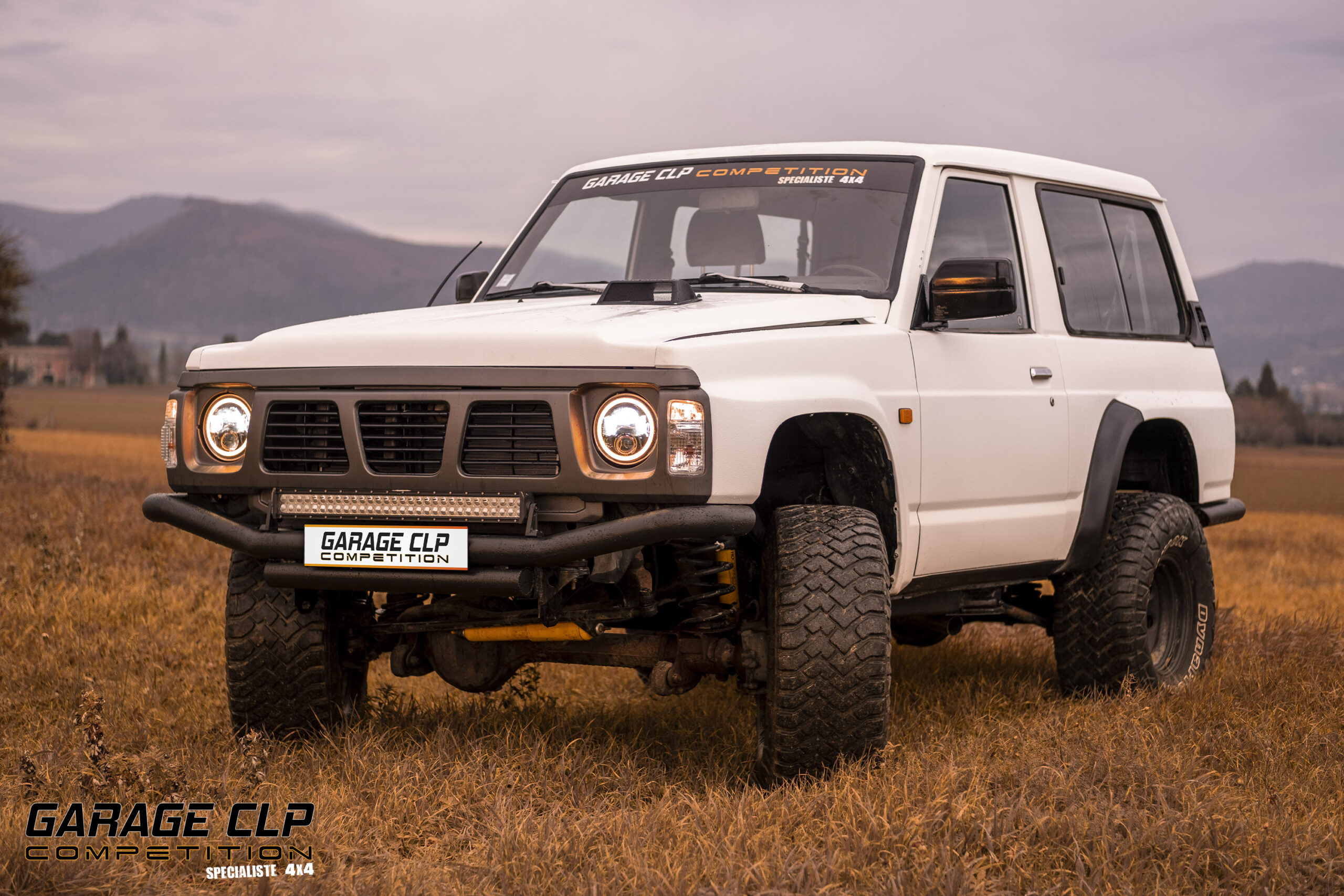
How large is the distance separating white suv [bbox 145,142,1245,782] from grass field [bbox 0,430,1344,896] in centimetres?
31

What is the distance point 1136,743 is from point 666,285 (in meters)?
2.12

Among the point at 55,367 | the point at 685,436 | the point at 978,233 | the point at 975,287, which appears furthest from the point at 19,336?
the point at 55,367

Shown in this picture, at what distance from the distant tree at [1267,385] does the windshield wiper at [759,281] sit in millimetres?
88048

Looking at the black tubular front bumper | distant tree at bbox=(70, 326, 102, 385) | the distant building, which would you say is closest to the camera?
the black tubular front bumper

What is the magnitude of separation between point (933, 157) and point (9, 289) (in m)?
18.1

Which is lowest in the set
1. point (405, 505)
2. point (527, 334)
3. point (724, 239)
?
point (405, 505)

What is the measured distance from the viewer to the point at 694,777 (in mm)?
4551

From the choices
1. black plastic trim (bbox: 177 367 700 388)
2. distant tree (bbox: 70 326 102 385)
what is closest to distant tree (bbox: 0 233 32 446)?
black plastic trim (bbox: 177 367 700 388)

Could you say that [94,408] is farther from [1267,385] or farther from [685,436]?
[685,436]

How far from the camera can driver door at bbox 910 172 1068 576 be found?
4688 millimetres

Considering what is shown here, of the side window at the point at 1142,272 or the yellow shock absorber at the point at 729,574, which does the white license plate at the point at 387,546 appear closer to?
the yellow shock absorber at the point at 729,574

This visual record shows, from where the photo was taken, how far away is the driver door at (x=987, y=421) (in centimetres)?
469

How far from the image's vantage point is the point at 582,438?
3.76 meters

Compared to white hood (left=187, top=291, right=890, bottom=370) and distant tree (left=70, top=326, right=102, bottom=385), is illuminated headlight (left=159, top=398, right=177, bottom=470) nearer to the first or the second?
white hood (left=187, top=291, right=890, bottom=370)
